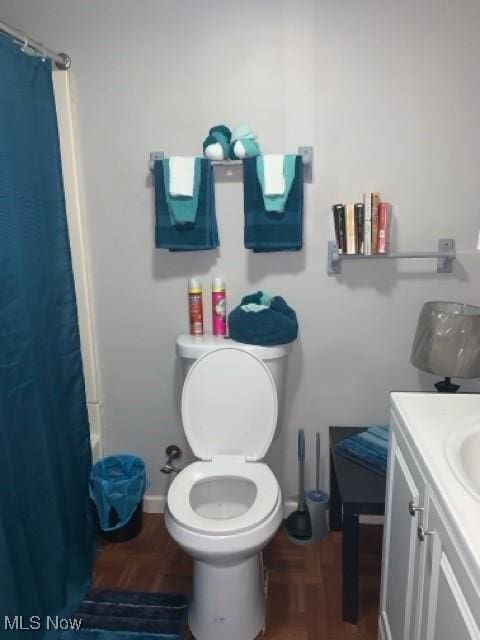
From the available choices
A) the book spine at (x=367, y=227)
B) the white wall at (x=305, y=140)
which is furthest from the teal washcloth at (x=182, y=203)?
the book spine at (x=367, y=227)

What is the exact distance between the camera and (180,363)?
1.98m

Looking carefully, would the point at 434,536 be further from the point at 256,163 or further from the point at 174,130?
the point at 174,130

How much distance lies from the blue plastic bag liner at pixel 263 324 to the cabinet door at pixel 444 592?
0.89 m

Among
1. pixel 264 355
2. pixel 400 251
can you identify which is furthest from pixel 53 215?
pixel 400 251

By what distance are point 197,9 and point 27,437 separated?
1570mm

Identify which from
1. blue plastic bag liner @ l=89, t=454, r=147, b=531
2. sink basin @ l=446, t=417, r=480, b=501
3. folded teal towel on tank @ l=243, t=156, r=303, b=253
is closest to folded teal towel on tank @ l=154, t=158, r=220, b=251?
folded teal towel on tank @ l=243, t=156, r=303, b=253

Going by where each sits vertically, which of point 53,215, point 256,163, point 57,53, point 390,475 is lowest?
point 390,475

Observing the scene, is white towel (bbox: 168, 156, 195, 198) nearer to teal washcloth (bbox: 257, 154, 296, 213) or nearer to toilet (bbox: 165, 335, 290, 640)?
teal washcloth (bbox: 257, 154, 296, 213)

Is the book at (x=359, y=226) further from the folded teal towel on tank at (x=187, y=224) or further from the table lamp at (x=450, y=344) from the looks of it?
the folded teal towel on tank at (x=187, y=224)

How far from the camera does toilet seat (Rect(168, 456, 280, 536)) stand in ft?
4.56

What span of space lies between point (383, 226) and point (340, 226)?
153mm

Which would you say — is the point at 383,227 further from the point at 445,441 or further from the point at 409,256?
the point at 445,441

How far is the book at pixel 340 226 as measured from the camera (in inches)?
68.4

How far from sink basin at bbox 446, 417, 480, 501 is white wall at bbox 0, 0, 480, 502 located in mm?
840
